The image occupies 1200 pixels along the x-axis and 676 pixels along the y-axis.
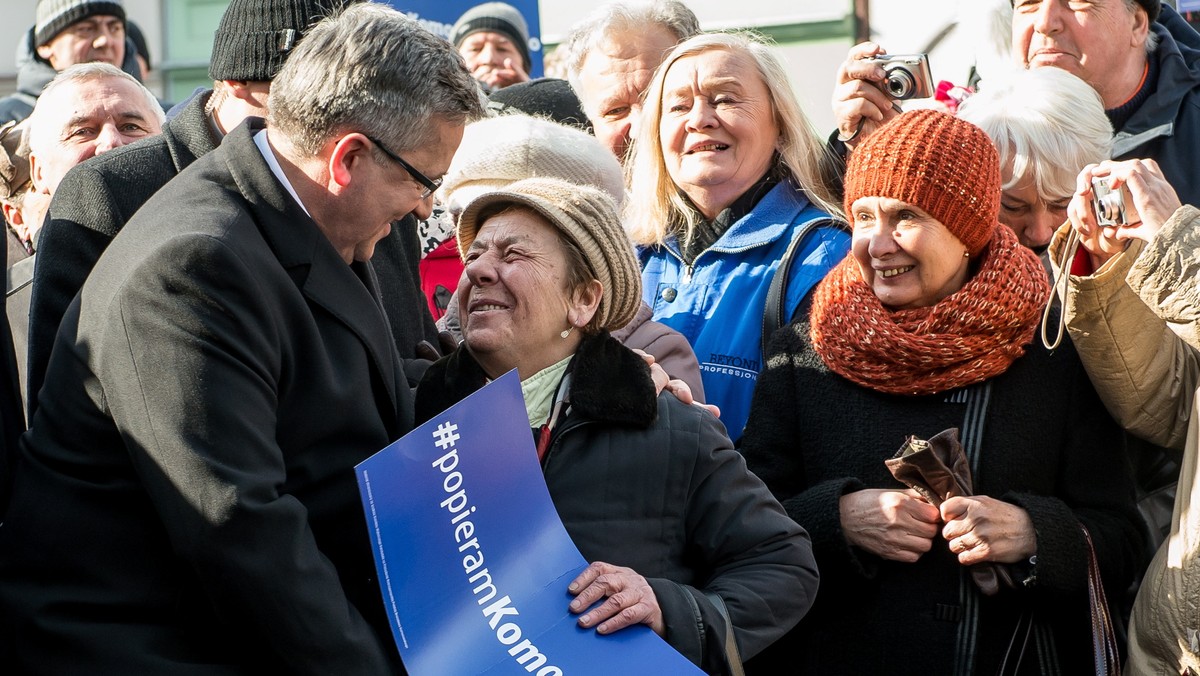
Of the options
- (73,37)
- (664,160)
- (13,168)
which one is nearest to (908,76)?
(664,160)

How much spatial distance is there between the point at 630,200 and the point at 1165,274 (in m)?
1.71

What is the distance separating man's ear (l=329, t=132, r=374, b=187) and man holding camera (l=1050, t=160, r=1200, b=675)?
1600mm

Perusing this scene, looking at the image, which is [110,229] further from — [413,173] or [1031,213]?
[1031,213]

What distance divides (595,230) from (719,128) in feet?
3.76

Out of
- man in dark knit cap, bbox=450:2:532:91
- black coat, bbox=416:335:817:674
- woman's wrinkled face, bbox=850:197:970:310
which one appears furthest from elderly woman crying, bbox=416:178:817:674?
man in dark knit cap, bbox=450:2:532:91

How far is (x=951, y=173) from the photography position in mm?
3547

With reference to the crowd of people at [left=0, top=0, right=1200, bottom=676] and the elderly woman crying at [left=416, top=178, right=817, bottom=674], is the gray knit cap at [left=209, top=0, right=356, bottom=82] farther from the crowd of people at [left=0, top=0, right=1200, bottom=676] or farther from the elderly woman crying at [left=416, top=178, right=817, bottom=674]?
the elderly woman crying at [left=416, top=178, right=817, bottom=674]

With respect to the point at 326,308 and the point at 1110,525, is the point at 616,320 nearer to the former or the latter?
the point at 326,308

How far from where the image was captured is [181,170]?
343 centimetres

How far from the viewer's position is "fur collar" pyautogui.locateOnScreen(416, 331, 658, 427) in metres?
2.95

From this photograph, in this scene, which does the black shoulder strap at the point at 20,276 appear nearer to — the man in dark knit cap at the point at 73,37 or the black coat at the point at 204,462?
the black coat at the point at 204,462

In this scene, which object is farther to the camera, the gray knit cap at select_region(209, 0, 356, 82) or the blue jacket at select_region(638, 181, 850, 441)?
the blue jacket at select_region(638, 181, 850, 441)

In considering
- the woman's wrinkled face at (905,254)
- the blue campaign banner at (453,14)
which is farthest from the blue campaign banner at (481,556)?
the blue campaign banner at (453,14)

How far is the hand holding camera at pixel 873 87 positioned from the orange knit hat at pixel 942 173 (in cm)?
60
